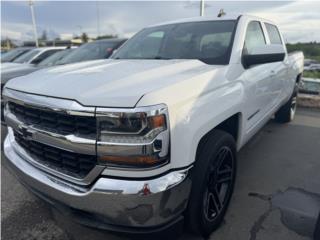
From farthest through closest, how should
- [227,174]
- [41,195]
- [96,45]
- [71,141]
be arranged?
[96,45]
[227,174]
[41,195]
[71,141]

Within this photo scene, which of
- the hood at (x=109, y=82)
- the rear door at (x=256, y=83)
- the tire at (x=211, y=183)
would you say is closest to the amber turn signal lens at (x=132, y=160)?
the hood at (x=109, y=82)

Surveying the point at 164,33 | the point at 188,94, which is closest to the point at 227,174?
the point at 188,94

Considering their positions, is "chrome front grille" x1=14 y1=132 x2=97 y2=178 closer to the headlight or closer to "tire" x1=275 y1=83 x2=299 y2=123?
the headlight

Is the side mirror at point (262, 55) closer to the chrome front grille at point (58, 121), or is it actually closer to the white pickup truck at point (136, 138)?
the white pickup truck at point (136, 138)

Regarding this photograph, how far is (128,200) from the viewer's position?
1725 mm

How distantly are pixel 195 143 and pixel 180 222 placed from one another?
1.74 feet

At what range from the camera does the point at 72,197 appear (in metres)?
1.88

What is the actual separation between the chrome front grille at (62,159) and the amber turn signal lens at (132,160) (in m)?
0.12

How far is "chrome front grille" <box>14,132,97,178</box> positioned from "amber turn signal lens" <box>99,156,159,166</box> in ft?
0.38

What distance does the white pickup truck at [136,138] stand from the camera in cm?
173

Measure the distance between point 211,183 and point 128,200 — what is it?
85 cm

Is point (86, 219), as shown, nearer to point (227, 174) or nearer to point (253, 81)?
point (227, 174)

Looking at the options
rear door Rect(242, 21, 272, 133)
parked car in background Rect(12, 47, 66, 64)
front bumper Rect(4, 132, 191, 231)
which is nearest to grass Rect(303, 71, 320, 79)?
rear door Rect(242, 21, 272, 133)

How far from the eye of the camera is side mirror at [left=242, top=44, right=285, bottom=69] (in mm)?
2771
